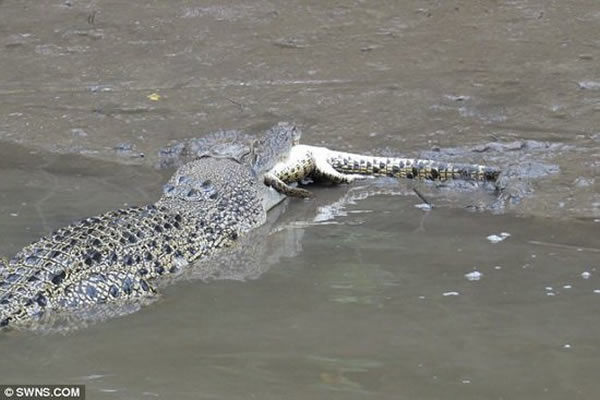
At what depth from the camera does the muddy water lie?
4434mm

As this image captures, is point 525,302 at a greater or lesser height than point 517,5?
lesser

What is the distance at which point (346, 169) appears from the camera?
7145mm

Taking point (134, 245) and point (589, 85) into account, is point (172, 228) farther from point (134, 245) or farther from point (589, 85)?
point (589, 85)

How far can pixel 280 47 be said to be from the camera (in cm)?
936

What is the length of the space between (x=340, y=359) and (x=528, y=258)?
1.56 metres

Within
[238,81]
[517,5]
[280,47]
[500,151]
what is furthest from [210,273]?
[517,5]

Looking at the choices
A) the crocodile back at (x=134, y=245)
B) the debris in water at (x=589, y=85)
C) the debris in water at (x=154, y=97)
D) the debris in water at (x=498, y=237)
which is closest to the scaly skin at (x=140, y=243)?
the crocodile back at (x=134, y=245)

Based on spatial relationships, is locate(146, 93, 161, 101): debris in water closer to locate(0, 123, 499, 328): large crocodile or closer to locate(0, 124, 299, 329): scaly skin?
locate(0, 123, 499, 328): large crocodile

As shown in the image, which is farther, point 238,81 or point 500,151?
point 238,81

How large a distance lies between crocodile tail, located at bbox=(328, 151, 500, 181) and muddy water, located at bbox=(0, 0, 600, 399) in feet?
0.37

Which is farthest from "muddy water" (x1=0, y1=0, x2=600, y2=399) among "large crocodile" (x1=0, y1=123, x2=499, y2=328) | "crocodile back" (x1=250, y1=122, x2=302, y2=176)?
"crocodile back" (x1=250, y1=122, x2=302, y2=176)

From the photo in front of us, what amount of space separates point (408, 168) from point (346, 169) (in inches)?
16.2

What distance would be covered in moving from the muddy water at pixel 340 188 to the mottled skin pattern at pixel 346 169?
108 mm

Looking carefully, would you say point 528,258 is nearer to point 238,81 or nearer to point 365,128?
point 365,128
